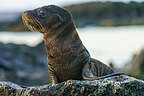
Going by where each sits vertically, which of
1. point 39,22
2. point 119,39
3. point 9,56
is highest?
point 39,22

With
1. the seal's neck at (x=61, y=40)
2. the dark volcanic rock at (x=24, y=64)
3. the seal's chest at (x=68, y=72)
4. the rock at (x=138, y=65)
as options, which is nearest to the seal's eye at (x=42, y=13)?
the seal's neck at (x=61, y=40)

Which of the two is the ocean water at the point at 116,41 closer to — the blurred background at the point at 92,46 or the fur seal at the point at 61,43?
the blurred background at the point at 92,46

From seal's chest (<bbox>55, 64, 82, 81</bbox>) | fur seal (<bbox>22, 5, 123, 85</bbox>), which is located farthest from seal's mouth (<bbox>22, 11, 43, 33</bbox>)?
seal's chest (<bbox>55, 64, 82, 81</bbox>)

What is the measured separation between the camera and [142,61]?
8.06m

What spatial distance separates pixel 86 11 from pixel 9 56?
179cm

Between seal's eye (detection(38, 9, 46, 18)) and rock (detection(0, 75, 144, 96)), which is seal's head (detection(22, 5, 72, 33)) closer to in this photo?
seal's eye (detection(38, 9, 46, 18))

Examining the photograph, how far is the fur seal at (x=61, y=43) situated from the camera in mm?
2424

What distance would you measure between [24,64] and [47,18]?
4803 mm

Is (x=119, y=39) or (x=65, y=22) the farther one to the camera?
(x=119, y=39)

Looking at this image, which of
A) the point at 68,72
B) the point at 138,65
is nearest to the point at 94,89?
the point at 68,72

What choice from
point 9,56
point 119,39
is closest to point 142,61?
point 119,39

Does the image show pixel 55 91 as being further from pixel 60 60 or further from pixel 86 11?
pixel 86 11

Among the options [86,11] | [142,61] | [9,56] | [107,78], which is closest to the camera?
[107,78]

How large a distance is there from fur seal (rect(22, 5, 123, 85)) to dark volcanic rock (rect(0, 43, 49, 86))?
4.31 m
